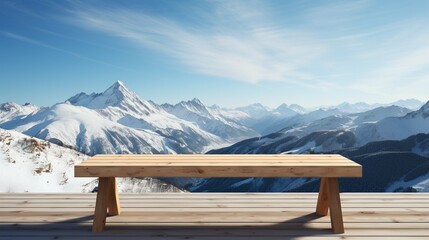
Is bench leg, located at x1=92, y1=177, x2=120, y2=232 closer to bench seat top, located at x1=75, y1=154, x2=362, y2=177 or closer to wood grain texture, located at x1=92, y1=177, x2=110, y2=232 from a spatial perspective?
wood grain texture, located at x1=92, y1=177, x2=110, y2=232

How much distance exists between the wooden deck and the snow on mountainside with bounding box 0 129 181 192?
10660mm

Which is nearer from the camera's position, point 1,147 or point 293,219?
point 293,219

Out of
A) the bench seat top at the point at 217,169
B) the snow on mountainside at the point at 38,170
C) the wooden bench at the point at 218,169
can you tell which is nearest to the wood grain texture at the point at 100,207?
the wooden bench at the point at 218,169

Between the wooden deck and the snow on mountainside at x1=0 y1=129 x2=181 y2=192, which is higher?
the snow on mountainside at x1=0 y1=129 x2=181 y2=192

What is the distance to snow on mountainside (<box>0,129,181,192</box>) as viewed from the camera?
57.9 ft

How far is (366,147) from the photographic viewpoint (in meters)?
171

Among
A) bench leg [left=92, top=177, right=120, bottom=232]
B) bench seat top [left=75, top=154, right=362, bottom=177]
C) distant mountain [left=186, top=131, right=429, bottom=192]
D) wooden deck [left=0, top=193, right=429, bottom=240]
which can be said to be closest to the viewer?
bench seat top [left=75, top=154, right=362, bottom=177]

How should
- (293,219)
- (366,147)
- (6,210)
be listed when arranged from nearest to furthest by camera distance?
(293,219) → (6,210) → (366,147)

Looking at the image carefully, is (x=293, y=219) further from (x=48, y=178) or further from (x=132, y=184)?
(x=132, y=184)

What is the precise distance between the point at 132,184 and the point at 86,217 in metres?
18.0

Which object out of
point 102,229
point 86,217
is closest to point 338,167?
point 102,229

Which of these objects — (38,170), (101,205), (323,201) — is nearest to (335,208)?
(323,201)

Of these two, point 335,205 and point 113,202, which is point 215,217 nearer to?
point 113,202

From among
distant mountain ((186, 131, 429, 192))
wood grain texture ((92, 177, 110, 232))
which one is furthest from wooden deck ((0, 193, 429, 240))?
distant mountain ((186, 131, 429, 192))
